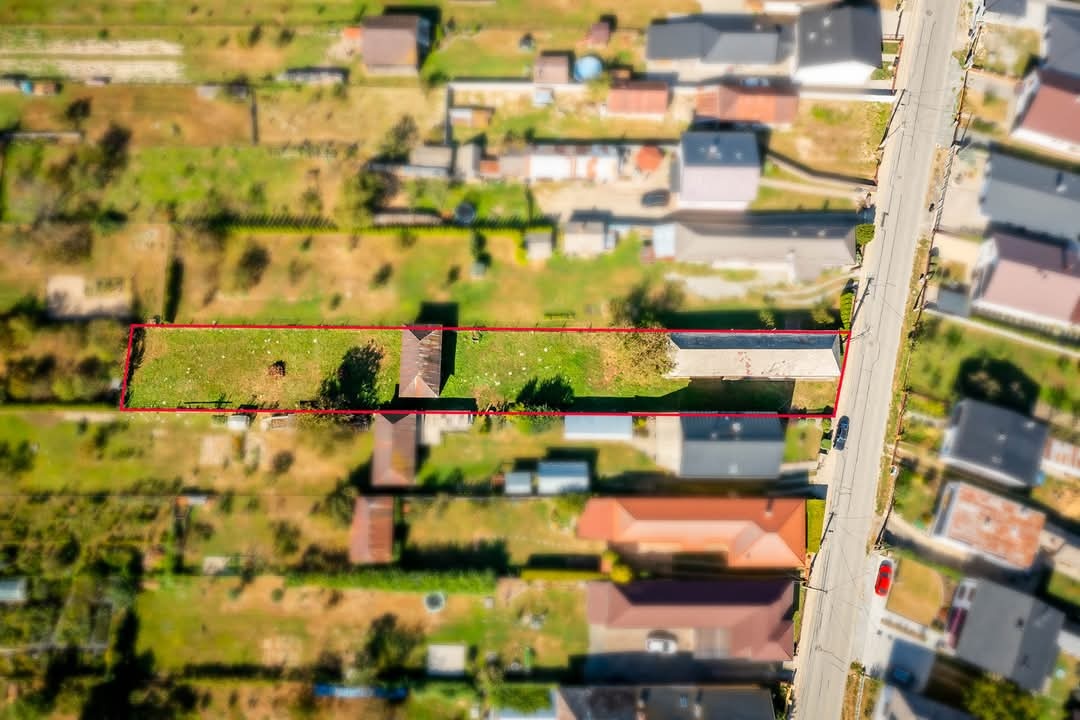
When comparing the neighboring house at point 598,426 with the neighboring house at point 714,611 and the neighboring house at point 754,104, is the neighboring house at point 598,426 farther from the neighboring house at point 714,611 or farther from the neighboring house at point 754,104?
the neighboring house at point 754,104

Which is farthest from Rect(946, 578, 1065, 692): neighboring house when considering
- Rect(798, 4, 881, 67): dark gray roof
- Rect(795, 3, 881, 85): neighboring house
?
Rect(798, 4, 881, 67): dark gray roof

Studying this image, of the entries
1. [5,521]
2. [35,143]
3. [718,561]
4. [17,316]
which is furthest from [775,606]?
[35,143]

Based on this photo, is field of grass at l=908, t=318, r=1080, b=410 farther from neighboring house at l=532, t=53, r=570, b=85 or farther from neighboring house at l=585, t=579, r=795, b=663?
neighboring house at l=532, t=53, r=570, b=85

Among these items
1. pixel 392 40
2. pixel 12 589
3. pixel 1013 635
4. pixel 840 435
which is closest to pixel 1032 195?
pixel 840 435

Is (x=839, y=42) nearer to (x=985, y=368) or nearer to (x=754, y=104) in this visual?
(x=754, y=104)

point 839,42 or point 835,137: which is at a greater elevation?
point 839,42
